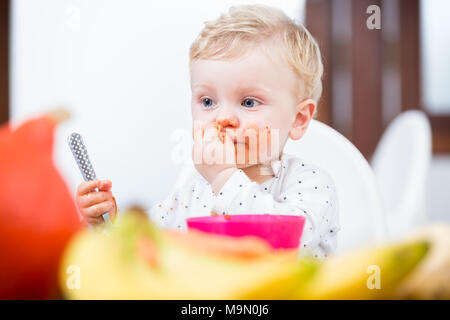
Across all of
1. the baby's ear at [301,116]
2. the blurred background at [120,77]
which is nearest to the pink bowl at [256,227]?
the blurred background at [120,77]

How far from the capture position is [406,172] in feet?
4.31

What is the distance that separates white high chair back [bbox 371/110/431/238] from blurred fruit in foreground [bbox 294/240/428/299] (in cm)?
84

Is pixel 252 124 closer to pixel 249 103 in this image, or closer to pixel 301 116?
pixel 249 103

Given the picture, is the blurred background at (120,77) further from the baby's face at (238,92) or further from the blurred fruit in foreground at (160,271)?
the blurred fruit in foreground at (160,271)

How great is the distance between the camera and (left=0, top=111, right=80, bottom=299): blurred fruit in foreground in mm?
222

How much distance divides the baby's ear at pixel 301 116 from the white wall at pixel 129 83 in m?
0.12

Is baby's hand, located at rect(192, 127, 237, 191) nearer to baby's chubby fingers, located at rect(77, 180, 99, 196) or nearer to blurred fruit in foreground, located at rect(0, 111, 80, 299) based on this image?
baby's chubby fingers, located at rect(77, 180, 99, 196)

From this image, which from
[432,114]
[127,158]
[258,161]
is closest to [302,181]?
[258,161]

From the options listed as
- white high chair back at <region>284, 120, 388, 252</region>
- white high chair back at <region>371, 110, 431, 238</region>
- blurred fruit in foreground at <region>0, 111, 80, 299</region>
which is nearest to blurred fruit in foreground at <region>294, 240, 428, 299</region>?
blurred fruit in foreground at <region>0, 111, 80, 299</region>

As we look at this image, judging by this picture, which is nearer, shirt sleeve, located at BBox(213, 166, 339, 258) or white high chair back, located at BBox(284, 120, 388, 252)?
shirt sleeve, located at BBox(213, 166, 339, 258)

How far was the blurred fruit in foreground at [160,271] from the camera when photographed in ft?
0.66

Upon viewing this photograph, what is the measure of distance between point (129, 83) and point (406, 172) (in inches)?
36.1

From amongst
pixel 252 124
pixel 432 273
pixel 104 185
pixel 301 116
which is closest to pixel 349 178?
pixel 301 116
